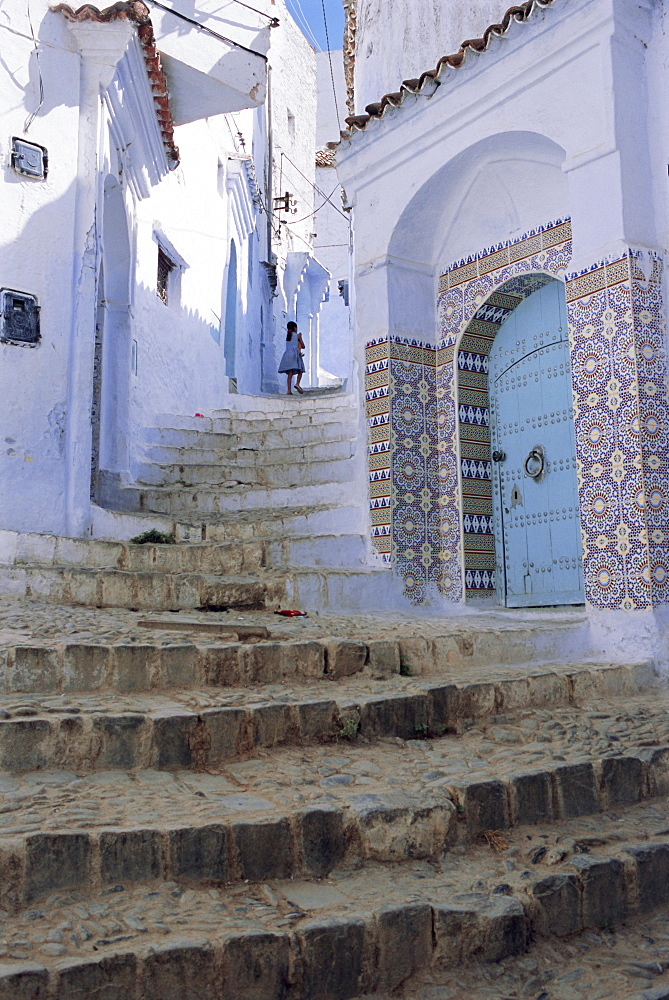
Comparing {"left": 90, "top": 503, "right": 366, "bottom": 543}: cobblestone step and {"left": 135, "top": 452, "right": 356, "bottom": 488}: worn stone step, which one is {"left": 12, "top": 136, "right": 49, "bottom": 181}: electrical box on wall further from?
{"left": 135, "top": 452, "right": 356, "bottom": 488}: worn stone step

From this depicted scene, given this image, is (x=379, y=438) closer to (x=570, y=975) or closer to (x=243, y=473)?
(x=243, y=473)

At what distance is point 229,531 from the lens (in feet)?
21.9

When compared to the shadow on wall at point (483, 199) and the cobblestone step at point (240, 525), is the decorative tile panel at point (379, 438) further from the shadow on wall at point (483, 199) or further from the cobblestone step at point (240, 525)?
the shadow on wall at point (483, 199)

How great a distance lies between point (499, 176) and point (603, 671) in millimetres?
3854

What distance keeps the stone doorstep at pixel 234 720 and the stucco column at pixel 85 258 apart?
3.10 metres

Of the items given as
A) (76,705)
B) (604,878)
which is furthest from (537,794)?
A: (76,705)

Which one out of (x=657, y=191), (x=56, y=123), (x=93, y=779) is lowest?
(x=93, y=779)

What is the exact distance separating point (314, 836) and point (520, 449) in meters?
4.51

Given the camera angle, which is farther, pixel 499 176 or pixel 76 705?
pixel 499 176

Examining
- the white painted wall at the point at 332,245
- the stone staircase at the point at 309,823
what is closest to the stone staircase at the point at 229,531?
the stone staircase at the point at 309,823

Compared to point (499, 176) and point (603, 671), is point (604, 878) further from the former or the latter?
point (499, 176)

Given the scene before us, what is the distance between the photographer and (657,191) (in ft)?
17.2

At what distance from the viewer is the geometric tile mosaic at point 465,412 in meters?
5.20

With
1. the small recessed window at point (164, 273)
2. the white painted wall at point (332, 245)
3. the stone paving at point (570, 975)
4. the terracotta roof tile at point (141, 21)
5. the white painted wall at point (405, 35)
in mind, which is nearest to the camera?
the stone paving at point (570, 975)
